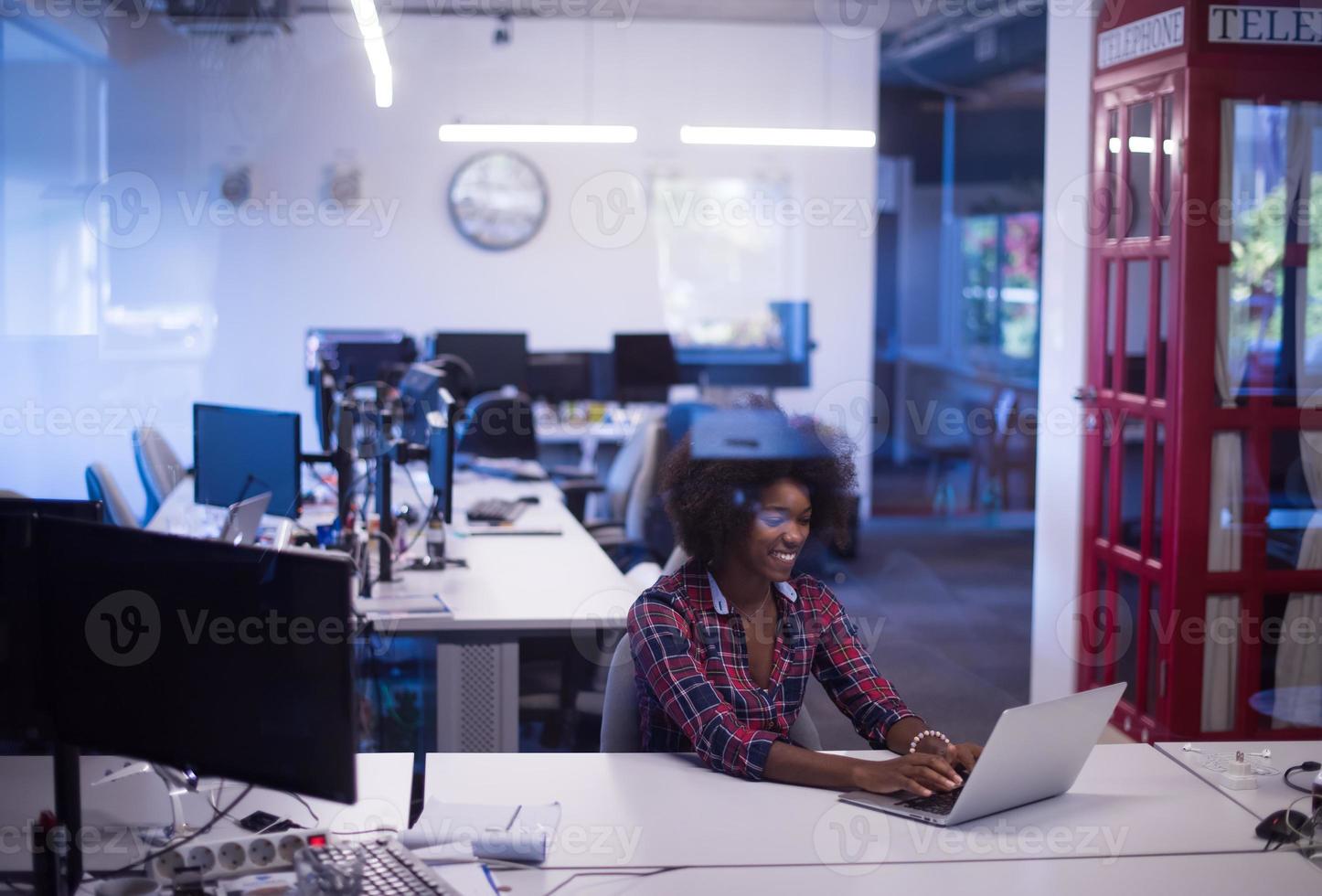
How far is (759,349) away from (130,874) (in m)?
6.58

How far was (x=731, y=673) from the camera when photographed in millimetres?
2191

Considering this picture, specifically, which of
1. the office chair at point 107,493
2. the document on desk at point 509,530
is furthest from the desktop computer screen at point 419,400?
the office chair at point 107,493

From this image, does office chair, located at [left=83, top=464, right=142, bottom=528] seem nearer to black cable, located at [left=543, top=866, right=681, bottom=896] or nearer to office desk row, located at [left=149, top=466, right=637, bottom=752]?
office desk row, located at [left=149, top=466, right=637, bottom=752]

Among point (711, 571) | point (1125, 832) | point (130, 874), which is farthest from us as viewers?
point (711, 571)

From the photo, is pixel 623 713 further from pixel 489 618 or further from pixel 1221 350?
pixel 1221 350

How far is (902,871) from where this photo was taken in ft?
5.56

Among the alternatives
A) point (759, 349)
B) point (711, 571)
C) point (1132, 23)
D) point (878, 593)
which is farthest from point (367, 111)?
point (711, 571)

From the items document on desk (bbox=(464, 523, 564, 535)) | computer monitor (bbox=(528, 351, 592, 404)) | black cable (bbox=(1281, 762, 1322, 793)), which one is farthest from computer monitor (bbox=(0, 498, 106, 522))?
computer monitor (bbox=(528, 351, 592, 404))

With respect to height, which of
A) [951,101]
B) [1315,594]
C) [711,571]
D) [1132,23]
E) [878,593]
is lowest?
[878,593]

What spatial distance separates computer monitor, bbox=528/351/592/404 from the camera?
6.68 metres

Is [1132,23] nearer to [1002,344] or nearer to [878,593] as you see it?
[878,593]

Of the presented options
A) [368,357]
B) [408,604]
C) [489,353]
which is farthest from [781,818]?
[489,353]

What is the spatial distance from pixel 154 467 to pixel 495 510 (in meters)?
1.36

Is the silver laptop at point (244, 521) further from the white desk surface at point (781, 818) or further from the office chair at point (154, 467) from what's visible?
the office chair at point (154, 467)
